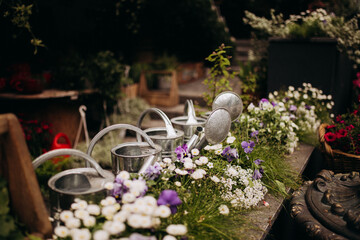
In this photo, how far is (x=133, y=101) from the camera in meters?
5.57

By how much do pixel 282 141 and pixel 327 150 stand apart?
1.13 feet

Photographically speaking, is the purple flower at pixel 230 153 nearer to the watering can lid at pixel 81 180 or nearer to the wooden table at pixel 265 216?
the wooden table at pixel 265 216

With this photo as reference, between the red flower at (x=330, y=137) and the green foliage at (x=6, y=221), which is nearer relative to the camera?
the green foliage at (x=6, y=221)

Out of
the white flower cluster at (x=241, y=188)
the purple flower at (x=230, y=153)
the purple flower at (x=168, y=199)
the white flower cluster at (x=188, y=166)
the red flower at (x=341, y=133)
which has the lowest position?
the white flower cluster at (x=241, y=188)

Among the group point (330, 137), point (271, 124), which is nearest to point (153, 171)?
point (271, 124)

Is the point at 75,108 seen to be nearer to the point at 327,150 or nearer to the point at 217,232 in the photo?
the point at 327,150

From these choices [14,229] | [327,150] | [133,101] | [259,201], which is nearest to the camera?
[14,229]

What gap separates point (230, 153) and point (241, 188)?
0.21 meters

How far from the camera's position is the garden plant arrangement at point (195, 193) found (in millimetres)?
1057

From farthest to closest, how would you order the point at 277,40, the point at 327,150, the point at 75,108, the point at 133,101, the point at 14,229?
the point at 133,101
the point at 75,108
the point at 277,40
the point at 327,150
the point at 14,229

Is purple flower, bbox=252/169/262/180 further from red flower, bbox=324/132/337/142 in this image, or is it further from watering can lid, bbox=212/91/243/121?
red flower, bbox=324/132/337/142

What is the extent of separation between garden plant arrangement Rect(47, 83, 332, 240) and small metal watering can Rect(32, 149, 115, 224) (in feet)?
0.11

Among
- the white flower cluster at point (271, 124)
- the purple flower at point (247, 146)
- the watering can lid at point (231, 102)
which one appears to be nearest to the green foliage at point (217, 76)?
the white flower cluster at point (271, 124)

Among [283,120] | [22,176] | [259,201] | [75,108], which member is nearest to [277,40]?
[283,120]
